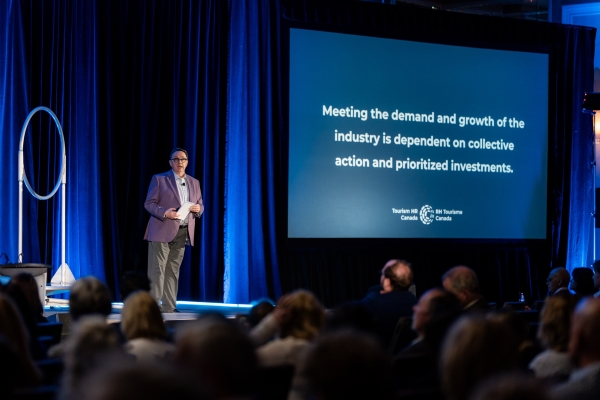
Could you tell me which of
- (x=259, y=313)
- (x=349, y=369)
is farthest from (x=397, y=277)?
(x=349, y=369)

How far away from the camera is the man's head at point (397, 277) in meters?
5.11

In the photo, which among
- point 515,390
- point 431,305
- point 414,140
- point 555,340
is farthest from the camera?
point 414,140

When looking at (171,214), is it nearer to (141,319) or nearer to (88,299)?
(88,299)

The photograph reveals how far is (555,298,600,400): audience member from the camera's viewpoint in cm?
230

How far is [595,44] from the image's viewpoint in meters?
11.1

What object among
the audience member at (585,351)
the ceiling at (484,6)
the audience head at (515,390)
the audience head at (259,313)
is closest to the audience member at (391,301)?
the audience head at (259,313)

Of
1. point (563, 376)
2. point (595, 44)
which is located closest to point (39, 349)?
point (563, 376)

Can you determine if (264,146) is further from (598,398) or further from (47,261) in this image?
(598,398)

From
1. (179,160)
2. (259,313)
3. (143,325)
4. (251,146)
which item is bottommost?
(259,313)

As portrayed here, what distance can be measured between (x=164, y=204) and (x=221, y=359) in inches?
247

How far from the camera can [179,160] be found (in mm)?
7523

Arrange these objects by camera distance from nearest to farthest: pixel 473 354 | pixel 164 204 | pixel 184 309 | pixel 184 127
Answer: pixel 473 354
pixel 164 204
pixel 184 309
pixel 184 127

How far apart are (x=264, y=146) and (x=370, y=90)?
53.6 inches

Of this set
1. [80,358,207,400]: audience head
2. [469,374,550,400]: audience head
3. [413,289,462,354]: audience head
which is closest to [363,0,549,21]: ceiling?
[413,289,462,354]: audience head
